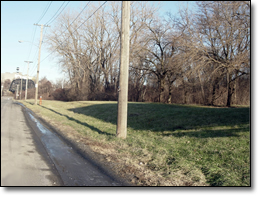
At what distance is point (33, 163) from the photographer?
13.9 feet

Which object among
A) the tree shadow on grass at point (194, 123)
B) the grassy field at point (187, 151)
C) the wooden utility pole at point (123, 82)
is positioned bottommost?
the grassy field at point (187, 151)

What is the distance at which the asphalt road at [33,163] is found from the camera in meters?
2.51

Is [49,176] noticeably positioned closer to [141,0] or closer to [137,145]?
[137,145]

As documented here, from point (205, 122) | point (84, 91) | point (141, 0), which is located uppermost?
point (141, 0)

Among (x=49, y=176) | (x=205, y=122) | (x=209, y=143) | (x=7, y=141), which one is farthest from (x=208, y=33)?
(x=7, y=141)

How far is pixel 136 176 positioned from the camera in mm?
4941

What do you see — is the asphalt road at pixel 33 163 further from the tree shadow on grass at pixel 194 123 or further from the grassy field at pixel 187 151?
the tree shadow on grass at pixel 194 123

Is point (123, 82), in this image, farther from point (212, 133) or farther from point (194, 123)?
point (194, 123)

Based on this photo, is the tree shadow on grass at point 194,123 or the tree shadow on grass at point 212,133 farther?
the tree shadow on grass at point 194,123

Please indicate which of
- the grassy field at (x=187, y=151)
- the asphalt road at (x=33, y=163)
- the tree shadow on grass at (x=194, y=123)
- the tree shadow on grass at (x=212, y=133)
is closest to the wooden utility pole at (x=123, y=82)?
the grassy field at (x=187, y=151)

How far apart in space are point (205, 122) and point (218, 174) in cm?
531

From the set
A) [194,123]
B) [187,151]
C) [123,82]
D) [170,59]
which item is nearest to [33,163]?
[187,151]

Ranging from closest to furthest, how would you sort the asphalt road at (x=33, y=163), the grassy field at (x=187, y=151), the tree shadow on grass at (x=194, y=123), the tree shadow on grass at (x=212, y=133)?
the asphalt road at (x=33, y=163) → the grassy field at (x=187, y=151) → the tree shadow on grass at (x=212, y=133) → the tree shadow on grass at (x=194, y=123)

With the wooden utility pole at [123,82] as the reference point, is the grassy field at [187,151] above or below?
below
